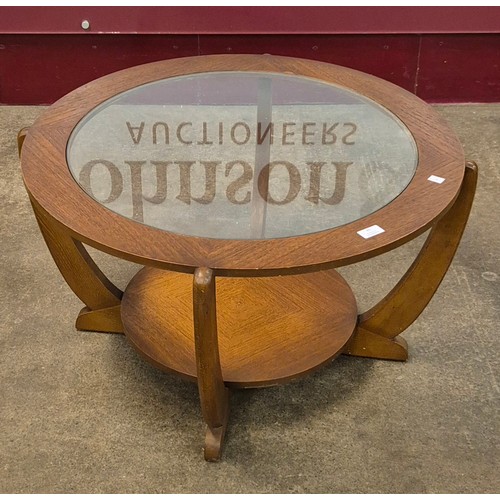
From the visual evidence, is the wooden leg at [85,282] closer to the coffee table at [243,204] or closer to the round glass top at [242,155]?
the coffee table at [243,204]

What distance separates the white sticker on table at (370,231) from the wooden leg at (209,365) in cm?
32

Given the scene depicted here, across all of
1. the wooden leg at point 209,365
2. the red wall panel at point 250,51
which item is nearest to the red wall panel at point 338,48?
the red wall panel at point 250,51

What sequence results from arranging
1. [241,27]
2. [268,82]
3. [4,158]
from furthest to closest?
[241,27], [4,158], [268,82]

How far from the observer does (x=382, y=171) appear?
1.85 m

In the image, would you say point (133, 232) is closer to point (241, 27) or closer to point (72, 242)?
point (72, 242)

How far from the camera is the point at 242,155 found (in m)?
1.97

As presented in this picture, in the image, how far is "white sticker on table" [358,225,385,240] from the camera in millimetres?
1610

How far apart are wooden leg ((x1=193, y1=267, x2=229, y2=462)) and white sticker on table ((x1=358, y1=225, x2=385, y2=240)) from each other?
320 millimetres

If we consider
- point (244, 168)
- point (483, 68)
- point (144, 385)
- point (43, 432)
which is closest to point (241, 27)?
point (483, 68)

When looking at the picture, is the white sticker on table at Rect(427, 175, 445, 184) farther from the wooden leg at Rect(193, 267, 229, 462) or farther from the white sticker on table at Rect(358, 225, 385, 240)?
the wooden leg at Rect(193, 267, 229, 462)

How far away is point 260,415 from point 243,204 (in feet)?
1.82

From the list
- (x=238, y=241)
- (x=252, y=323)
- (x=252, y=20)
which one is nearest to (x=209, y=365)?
(x=238, y=241)

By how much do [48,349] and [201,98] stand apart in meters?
0.79

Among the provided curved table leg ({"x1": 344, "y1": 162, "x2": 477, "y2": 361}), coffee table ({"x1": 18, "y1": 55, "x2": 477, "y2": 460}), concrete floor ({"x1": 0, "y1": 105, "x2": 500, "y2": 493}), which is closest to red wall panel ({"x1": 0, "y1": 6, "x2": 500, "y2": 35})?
coffee table ({"x1": 18, "y1": 55, "x2": 477, "y2": 460})
